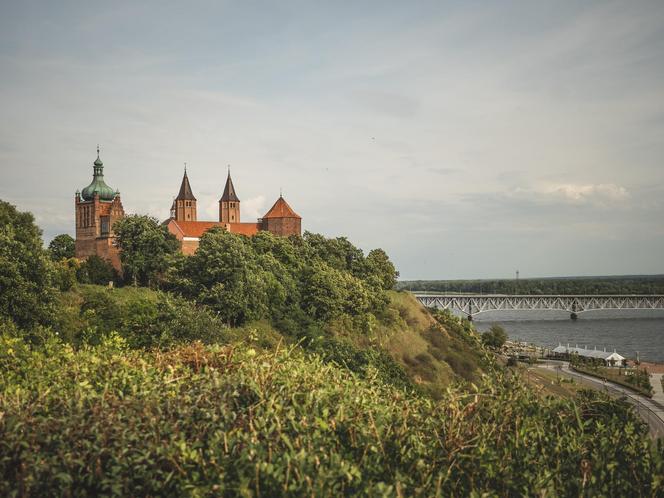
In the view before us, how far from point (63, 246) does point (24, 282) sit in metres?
62.6

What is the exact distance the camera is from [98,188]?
8775cm

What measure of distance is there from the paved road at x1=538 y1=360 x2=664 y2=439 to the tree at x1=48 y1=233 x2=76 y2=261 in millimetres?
62418

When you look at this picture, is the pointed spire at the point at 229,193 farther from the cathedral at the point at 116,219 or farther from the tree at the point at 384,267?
the tree at the point at 384,267

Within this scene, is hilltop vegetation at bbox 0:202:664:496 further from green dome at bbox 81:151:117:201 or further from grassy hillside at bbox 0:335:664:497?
green dome at bbox 81:151:117:201

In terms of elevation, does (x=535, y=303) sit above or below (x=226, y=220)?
below

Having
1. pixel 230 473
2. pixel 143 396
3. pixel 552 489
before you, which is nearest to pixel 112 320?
pixel 143 396

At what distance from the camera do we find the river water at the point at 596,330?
99250 millimetres

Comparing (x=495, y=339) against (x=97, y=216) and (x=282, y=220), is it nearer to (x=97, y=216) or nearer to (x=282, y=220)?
(x=282, y=220)

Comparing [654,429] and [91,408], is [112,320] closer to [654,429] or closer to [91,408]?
[91,408]

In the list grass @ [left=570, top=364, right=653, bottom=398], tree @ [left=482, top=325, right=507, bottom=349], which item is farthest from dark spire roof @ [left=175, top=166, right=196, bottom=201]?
grass @ [left=570, top=364, right=653, bottom=398]

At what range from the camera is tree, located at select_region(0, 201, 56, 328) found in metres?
26.1

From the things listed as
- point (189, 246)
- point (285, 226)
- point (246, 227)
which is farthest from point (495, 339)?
point (189, 246)

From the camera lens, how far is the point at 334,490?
857 cm

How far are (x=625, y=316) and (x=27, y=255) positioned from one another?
163 m
